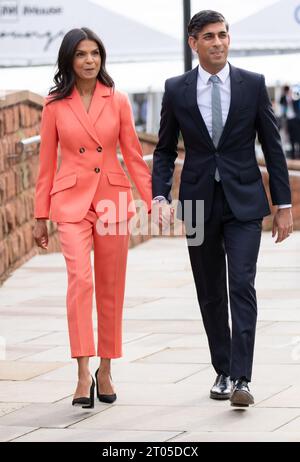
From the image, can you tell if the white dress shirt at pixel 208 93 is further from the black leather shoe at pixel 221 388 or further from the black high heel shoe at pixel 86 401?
the black high heel shoe at pixel 86 401

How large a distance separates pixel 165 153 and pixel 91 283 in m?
0.76

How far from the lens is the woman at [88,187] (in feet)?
23.4

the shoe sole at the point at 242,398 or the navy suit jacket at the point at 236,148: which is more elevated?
the navy suit jacket at the point at 236,148

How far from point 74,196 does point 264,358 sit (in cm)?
188

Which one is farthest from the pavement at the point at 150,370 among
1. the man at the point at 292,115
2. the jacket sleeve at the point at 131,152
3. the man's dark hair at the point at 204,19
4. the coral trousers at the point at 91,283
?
the man at the point at 292,115

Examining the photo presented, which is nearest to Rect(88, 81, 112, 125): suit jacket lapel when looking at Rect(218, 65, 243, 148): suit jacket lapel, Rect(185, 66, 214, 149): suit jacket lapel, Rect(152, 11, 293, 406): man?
Rect(152, 11, 293, 406): man

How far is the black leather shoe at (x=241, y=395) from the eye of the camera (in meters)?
6.92

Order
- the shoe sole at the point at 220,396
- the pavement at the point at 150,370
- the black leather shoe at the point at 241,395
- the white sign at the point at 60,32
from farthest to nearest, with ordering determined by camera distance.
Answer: the white sign at the point at 60,32 → the shoe sole at the point at 220,396 → the black leather shoe at the point at 241,395 → the pavement at the point at 150,370

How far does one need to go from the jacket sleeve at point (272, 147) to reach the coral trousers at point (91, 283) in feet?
2.62

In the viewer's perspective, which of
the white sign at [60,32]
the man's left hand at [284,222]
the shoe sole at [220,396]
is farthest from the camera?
the white sign at [60,32]

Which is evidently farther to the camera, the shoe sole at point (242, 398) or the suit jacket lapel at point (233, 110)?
the suit jacket lapel at point (233, 110)

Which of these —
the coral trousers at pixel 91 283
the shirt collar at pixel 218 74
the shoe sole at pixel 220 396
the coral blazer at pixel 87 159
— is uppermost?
the shirt collar at pixel 218 74

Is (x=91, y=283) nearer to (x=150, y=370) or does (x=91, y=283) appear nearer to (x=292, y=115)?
(x=150, y=370)

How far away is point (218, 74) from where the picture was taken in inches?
281
